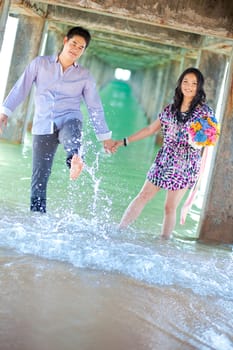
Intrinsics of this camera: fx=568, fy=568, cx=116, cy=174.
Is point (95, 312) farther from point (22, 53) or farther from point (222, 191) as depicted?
point (22, 53)

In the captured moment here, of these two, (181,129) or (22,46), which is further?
(22,46)

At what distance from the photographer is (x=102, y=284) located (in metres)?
4.48

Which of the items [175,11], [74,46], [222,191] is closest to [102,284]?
[74,46]

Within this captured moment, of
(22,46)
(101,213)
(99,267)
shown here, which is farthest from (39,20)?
(99,267)

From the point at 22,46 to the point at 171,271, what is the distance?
9210 millimetres

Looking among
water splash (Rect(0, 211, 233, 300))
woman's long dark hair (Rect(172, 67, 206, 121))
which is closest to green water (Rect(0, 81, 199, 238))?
water splash (Rect(0, 211, 233, 300))

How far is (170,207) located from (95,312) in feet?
8.02

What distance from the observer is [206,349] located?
11.5ft

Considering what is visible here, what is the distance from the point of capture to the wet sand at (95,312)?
3.44 metres

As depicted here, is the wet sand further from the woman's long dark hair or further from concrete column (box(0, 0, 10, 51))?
concrete column (box(0, 0, 10, 51))

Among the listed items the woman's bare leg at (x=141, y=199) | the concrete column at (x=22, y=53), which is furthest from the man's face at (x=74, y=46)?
the concrete column at (x=22, y=53)

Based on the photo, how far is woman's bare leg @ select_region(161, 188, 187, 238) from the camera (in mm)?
6094

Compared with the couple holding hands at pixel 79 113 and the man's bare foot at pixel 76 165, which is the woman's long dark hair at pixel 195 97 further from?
the man's bare foot at pixel 76 165

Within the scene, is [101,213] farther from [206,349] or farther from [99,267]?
[206,349]
